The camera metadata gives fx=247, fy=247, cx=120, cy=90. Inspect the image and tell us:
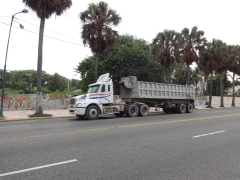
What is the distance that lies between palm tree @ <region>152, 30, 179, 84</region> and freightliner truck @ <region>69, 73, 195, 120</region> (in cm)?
868

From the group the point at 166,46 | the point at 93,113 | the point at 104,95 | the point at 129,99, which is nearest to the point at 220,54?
the point at 166,46

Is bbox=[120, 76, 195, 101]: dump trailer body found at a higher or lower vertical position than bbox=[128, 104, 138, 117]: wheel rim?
higher

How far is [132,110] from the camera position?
62.4ft

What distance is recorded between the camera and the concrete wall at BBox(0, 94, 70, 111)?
24.9 m

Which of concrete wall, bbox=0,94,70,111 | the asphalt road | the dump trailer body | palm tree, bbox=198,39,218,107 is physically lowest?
the asphalt road

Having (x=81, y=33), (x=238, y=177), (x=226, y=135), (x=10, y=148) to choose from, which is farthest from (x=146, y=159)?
(x=81, y=33)

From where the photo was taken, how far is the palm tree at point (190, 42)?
3325 cm

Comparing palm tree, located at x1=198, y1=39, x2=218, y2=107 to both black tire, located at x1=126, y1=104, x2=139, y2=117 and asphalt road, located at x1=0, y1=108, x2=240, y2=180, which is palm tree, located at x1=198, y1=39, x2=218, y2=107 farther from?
asphalt road, located at x1=0, y1=108, x2=240, y2=180

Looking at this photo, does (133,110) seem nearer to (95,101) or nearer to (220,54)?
(95,101)

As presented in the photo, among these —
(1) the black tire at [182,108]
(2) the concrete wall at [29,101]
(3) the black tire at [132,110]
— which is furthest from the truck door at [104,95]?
(2) the concrete wall at [29,101]

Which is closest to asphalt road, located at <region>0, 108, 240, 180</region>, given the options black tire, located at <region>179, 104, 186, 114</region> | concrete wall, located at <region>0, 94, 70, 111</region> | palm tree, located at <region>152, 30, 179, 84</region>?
black tire, located at <region>179, 104, 186, 114</region>

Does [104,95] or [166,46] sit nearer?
[104,95]

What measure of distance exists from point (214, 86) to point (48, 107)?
170 feet

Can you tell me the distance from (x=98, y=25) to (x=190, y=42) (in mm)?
15550
